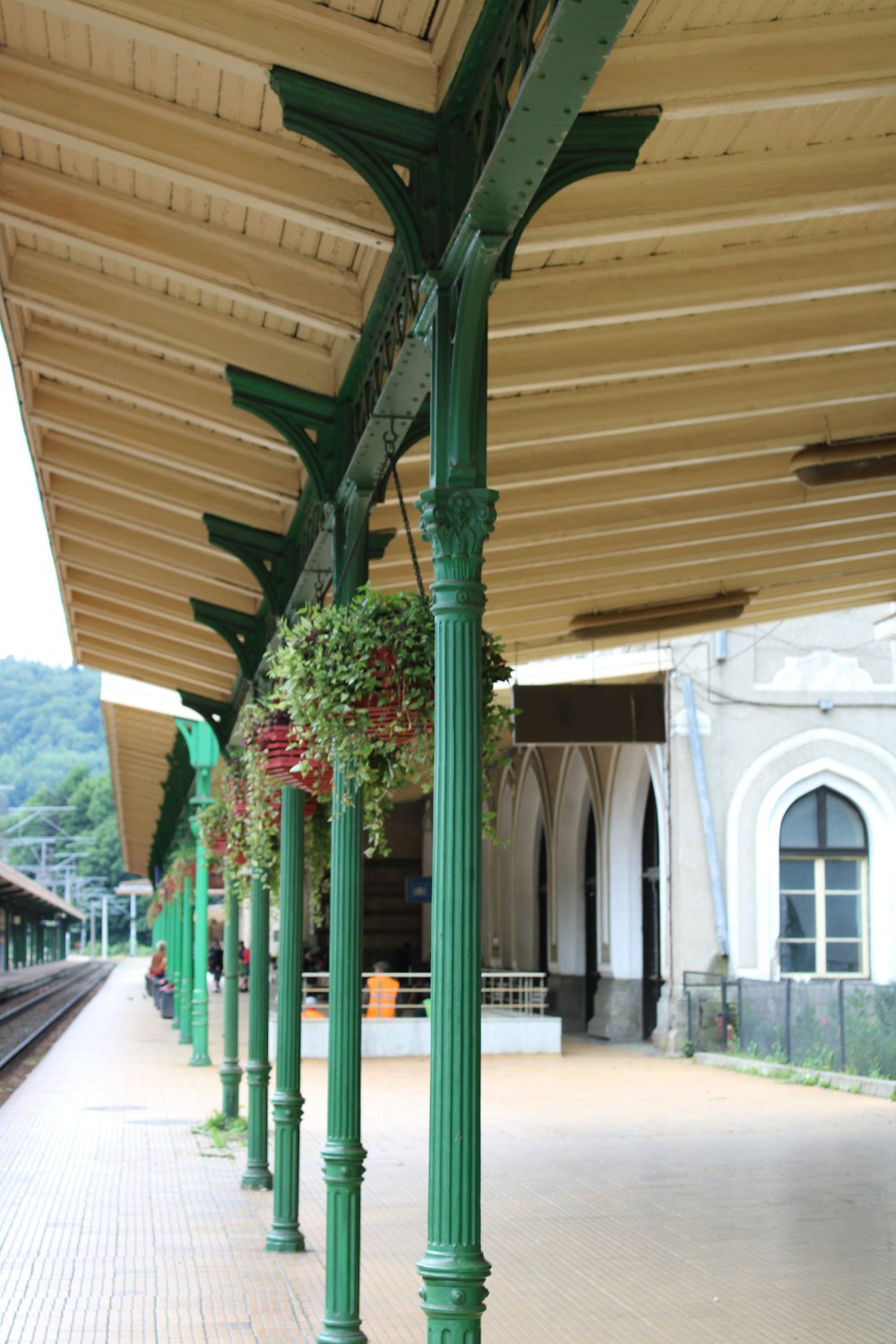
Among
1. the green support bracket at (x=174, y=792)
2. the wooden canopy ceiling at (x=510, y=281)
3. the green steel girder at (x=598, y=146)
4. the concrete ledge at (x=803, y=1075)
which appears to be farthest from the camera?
the green support bracket at (x=174, y=792)

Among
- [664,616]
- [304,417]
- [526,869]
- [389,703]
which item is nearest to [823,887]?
[526,869]

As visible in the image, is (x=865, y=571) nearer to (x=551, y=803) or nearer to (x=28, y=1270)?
(x=28, y=1270)

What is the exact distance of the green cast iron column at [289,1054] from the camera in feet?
27.1

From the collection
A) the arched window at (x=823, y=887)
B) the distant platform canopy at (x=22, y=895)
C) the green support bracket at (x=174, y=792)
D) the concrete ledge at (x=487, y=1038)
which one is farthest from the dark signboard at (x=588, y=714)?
the distant platform canopy at (x=22, y=895)

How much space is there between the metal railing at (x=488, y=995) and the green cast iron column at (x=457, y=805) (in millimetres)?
16170

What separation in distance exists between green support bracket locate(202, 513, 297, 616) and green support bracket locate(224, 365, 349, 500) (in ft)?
6.87

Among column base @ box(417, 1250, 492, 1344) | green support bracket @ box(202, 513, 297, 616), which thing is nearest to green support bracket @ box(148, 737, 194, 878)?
green support bracket @ box(202, 513, 297, 616)

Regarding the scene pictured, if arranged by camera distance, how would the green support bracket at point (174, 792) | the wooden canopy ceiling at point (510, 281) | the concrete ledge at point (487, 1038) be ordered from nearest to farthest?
the wooden canopy ceiling at point (510, 281), the concrete ledge at point (487, 1038), the green support bracket at point (174, 792)

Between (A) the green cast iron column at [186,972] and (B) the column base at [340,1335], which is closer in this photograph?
(B) the column base at [340,1335]

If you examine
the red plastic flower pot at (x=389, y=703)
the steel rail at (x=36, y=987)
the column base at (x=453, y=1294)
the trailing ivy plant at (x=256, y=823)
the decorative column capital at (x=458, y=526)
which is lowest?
the steel rail at (x=36, y=987)

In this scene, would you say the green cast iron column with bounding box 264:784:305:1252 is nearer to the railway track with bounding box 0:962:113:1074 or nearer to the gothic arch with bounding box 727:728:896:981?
the gothic arch with bounding box 727:728:896:981

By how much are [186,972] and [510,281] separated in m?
18.7

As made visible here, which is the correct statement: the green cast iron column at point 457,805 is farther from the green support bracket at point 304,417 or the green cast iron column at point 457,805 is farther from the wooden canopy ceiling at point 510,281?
the green support bracket at point 304,417

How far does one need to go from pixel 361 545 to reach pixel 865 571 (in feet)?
21.4
